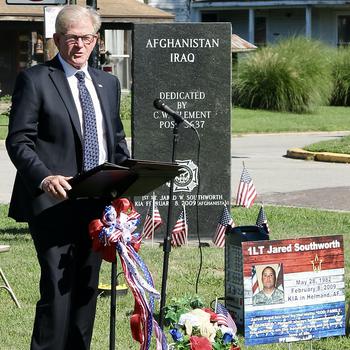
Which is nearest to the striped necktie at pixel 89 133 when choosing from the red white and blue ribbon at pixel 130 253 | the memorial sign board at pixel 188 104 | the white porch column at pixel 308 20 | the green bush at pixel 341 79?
the red white and blue ribbon at pixel 130 253

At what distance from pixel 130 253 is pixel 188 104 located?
5.17 meters

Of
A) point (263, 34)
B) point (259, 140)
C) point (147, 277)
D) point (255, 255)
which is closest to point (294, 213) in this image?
point (255, 255)

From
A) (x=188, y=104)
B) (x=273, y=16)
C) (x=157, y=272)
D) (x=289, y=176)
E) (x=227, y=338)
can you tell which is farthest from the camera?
(x=273, y=16)

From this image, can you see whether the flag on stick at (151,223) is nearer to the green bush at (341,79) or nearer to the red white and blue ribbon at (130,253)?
the red white and blue ribbon at (130,253)

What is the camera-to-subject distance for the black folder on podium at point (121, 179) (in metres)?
4.88

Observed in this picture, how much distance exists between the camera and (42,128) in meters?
5.32

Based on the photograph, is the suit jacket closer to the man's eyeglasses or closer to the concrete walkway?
the man's eyeglasses

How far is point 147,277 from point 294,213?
7030 mm

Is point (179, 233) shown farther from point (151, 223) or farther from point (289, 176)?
point (289, 176)

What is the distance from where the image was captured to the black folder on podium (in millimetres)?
4883

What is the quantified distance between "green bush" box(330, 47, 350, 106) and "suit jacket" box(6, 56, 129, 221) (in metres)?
29.6

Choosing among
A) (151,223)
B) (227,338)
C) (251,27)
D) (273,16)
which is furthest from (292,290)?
(273,16)

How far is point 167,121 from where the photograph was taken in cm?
1045

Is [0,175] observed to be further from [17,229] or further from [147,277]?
[147,277]
